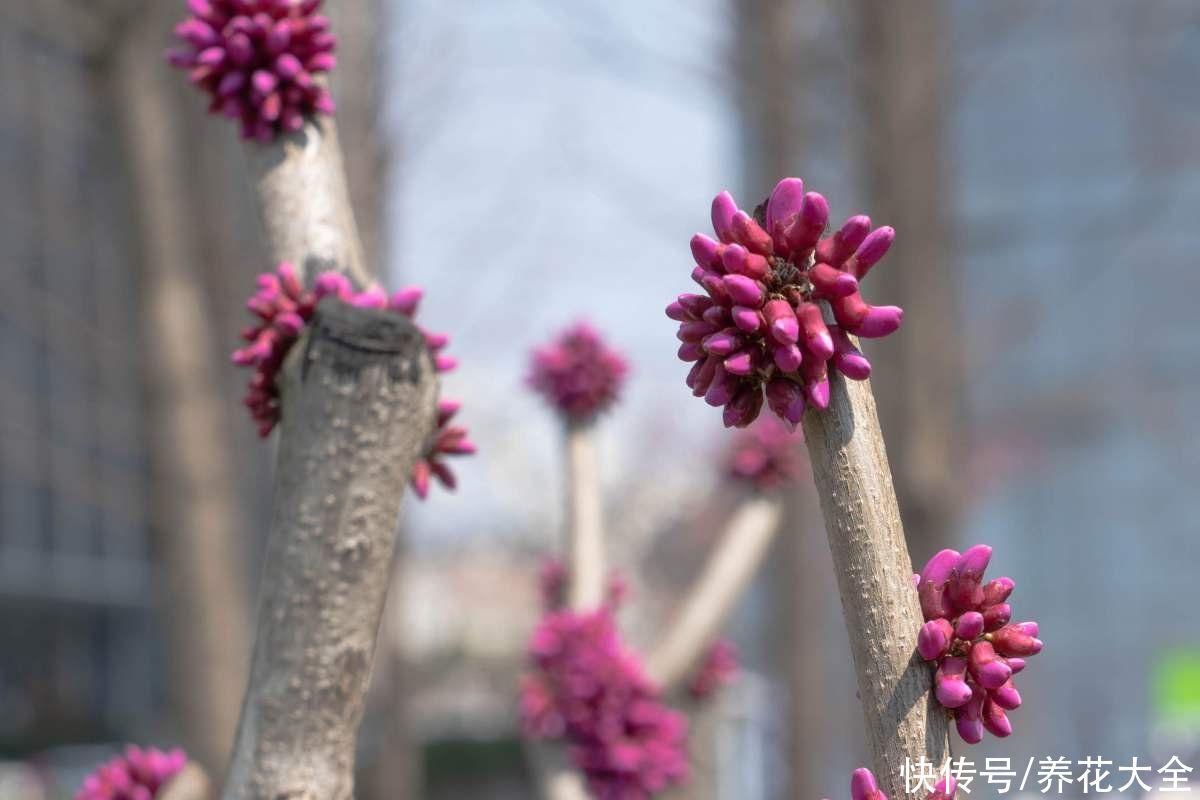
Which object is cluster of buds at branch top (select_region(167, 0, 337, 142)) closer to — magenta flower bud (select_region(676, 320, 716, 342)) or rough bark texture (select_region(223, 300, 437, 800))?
rough bark texture (select_region(223, 300, 437, 800))

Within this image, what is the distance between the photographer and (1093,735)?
5.63 m

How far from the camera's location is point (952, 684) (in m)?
1.25

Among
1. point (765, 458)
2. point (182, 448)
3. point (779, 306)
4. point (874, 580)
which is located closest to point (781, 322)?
point (779, 306)

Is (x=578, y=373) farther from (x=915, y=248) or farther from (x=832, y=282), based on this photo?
(x=915, y=248)

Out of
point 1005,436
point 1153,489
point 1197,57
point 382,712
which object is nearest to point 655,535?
point 1005,436

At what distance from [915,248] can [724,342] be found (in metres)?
5.96

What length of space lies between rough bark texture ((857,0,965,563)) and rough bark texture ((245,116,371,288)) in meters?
5.10

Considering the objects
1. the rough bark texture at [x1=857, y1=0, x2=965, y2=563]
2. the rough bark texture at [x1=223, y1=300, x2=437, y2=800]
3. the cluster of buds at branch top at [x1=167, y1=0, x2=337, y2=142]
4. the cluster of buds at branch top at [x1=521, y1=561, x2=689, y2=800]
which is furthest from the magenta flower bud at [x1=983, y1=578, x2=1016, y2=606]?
the rough bark texture at [x1=857, y1=0, x2=965, y2=563]

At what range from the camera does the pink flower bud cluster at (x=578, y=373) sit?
290cm

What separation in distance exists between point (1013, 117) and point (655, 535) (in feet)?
27.8

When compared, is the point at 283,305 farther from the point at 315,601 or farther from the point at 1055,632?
the point at 1055,632

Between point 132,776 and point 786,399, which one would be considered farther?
point 132,776

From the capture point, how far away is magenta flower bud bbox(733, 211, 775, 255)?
1.24 metres

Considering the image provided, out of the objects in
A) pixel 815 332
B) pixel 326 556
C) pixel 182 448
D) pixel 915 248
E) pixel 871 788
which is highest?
pixel 915 248
